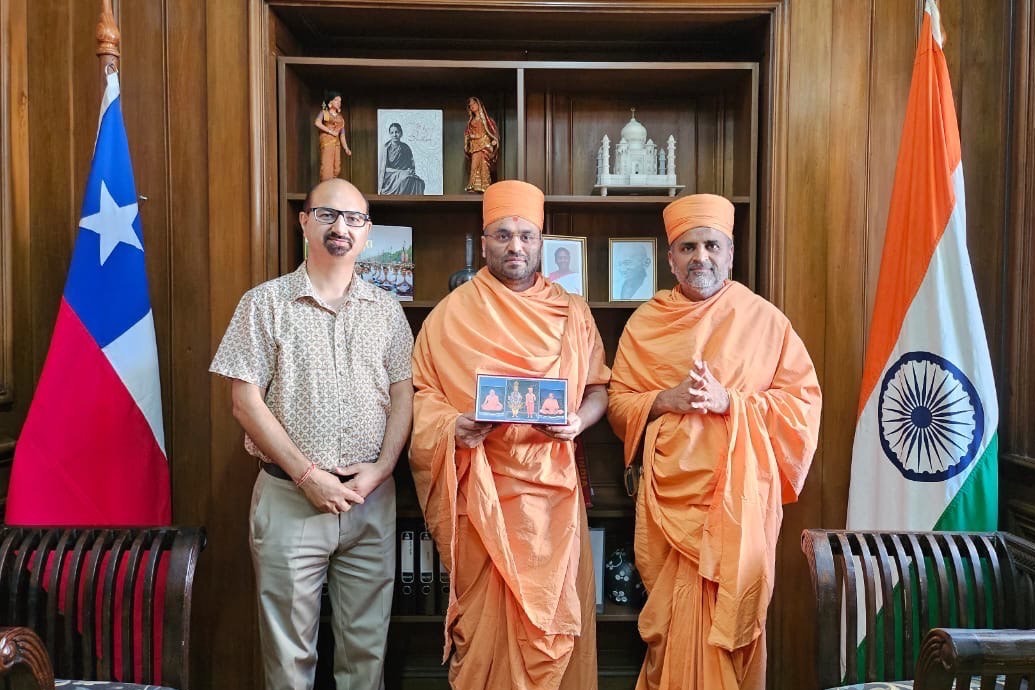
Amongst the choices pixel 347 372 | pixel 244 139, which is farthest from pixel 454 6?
pixel 347 372

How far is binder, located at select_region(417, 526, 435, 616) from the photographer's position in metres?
2.55

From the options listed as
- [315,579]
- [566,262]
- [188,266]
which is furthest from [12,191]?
[566,262]

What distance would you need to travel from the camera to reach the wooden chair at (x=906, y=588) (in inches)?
67.9

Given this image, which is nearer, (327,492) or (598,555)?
(327,492)

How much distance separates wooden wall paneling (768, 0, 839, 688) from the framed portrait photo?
511mm

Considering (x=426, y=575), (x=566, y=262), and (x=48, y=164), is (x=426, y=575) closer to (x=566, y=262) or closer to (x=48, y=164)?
(x=566, y=262)

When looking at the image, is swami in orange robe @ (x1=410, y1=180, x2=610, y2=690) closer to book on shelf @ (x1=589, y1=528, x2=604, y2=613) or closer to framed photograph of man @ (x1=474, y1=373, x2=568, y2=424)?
framed photograph of man @ (x1=474, y1=373, x2=568, y2=424)

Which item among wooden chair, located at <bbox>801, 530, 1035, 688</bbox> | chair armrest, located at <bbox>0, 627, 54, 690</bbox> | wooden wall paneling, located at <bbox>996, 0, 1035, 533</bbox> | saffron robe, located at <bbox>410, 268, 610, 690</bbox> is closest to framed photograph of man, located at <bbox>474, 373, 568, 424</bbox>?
saffron robe, located at <bbox>410, 268, 610, 690</bbox>

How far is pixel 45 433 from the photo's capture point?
210 cm

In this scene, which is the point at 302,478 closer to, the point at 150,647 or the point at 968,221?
the point at 150,647

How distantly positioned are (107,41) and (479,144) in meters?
1.25

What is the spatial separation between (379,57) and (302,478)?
1769 millimetres

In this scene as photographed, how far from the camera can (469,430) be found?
2.07 meters

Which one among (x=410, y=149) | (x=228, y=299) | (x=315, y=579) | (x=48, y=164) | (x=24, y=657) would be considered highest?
(x=410, y=149)
